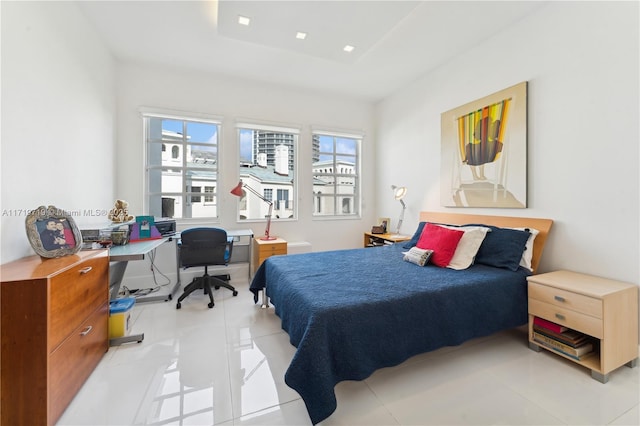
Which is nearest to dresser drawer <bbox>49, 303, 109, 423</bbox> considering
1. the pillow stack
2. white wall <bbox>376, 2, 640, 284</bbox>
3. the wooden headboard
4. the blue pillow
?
the pillow stack

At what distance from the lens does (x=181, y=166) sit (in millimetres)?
3902

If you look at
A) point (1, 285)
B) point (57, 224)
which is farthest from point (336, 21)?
point (1, 285)

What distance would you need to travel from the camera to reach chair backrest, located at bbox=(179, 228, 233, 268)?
9.79 ft

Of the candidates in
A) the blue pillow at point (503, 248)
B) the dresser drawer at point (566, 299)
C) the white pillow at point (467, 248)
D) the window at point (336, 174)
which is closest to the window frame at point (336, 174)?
the window at point (336, 174)

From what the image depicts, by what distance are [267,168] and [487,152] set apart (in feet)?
10.4

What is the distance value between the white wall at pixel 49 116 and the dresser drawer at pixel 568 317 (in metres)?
3.76

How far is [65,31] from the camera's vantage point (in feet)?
7.68

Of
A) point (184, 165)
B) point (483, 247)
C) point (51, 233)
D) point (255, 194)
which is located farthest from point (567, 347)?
point (184, 165)

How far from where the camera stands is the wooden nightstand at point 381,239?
153 inches

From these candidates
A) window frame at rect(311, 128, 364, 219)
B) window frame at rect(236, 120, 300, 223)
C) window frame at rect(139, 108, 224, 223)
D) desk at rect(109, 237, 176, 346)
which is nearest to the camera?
desk at rect(109, 237, 176, 346)

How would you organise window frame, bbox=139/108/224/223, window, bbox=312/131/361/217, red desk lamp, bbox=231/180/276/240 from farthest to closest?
window, bbox=312/131/361/217
red desk lamp, bbox=231/180/276/240
window frame, bbox=139/108/224/223

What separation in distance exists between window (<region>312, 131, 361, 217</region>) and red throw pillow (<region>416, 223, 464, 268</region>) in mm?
2272

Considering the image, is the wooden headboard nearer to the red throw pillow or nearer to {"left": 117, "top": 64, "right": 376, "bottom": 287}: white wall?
the red throw pillow

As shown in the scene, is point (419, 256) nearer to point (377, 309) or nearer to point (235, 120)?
point (377, 309)
